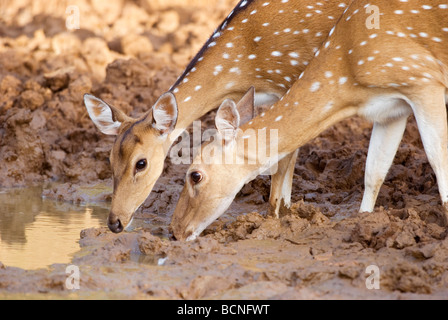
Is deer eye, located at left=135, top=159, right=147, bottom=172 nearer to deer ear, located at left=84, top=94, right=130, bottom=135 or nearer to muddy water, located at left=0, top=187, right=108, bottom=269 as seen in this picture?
deer ear, located at left=84, top=94, right=130, bottom=135

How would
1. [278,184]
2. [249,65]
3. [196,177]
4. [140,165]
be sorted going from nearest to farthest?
[196,177], [140,165], [278,184], [249,65]

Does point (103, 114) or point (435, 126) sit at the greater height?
point (103, 114)

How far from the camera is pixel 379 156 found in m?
7.07

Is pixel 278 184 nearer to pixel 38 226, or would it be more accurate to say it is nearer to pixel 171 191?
pixel 171 191

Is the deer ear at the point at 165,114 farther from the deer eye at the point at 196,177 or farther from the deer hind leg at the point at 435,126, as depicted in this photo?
the deer hind leg at the point at 435,126

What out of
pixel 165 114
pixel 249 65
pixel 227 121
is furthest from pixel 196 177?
pixel 249 65

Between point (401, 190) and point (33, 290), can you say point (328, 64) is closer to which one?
point (401, 190)

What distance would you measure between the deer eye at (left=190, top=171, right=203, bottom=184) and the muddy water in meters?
1.12

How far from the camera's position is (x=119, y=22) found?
12867 mm

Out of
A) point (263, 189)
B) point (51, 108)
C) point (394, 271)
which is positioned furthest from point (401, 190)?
point (51, 108)

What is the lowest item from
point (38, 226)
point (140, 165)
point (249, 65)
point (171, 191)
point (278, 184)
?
point (38, 226)

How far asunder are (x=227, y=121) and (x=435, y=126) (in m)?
1.71

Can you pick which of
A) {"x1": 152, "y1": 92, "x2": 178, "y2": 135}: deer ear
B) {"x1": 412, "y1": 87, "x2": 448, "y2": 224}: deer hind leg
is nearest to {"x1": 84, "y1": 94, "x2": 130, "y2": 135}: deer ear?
{"x1": 152, "y1": 92, "x2": 178, "y2": 135}: deer ear

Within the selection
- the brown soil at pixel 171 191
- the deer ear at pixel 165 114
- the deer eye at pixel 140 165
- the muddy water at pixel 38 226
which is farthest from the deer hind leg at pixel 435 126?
the muddy water at pixel 38 226
